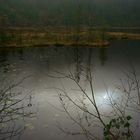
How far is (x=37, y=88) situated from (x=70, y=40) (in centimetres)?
4699

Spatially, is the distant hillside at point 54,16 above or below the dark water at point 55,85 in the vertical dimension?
above

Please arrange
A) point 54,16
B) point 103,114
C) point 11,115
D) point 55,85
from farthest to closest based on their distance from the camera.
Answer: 1. point 54,16
2. point 55,85
3. point 103,114
4. point 11,115

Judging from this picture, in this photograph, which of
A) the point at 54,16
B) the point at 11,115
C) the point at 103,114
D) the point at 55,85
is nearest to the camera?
the point at 11,115

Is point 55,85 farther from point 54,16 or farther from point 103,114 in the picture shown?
point 54,16

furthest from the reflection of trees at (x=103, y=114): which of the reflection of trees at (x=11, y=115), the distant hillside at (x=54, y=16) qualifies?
the distant hillside at (x=54, y=16)

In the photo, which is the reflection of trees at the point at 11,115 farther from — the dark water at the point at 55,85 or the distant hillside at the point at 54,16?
the distant hillside at the point at 54,16

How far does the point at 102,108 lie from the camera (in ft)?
65.4

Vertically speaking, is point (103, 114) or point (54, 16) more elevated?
point (54, 16)

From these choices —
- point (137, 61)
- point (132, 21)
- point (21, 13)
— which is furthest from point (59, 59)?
point (132, 21)

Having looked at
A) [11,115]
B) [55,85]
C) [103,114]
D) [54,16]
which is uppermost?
[54,16]

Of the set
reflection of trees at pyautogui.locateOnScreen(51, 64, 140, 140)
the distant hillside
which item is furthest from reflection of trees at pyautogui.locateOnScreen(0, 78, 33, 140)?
the distant hillside

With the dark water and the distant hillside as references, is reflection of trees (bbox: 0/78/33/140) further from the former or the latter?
the distant hillside

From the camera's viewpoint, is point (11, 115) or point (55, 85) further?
point (55, 85)

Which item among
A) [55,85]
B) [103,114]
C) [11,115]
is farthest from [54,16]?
[11,115]
